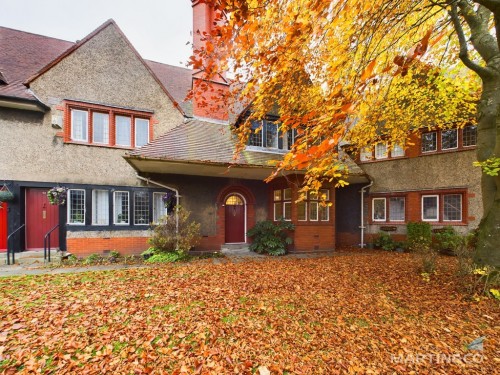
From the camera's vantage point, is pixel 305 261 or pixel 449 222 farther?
pixel 449 222

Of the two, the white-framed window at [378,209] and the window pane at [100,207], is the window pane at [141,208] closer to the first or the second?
the window pane at [100,207]

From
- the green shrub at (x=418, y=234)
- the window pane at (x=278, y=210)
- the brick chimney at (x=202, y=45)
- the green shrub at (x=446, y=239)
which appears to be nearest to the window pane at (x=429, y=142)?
the green shrub at (x=418, y=234)

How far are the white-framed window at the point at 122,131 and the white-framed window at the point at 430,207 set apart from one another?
13.9 metres

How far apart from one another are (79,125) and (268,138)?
7.86m

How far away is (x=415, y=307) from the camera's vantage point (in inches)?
184

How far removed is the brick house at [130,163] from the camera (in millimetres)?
8820

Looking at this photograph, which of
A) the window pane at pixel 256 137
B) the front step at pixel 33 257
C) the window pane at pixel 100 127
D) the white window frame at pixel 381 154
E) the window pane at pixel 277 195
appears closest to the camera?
the front step at pixel 33 257

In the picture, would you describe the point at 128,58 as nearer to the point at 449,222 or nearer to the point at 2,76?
the point at 2,76

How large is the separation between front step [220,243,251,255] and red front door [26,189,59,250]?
6.57 metres

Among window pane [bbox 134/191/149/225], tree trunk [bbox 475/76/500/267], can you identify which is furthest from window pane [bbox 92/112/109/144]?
tree trunk [bbox 475/76/500/267]

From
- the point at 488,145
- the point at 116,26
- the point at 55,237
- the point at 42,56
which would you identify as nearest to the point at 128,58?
the point at 116,26

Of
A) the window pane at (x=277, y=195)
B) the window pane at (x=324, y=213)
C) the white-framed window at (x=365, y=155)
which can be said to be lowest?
the window pane at (x=324, y=213)

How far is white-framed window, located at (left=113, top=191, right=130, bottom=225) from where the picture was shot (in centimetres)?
985

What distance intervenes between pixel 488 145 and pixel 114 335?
8836 millimetres
